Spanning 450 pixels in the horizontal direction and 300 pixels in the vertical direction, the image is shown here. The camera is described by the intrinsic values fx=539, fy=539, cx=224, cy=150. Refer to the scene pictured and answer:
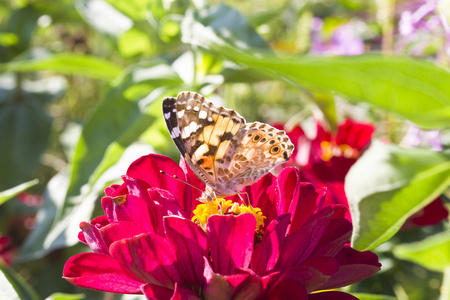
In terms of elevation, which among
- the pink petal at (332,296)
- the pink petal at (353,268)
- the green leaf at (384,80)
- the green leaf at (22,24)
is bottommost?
the pink petal at (332,296)

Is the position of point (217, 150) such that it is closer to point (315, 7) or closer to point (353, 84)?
point (353, 84)

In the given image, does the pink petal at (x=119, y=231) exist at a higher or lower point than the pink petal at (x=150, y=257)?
higher

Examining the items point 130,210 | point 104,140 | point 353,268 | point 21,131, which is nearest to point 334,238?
point 353,268

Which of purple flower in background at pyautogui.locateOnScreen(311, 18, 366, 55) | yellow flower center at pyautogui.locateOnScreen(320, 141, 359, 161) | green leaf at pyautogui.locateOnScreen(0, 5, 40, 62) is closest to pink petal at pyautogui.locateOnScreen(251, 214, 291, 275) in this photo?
yellow flower center at pyautogui.locateOnScreen(320, 141, 359, 161)

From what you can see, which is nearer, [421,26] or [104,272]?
[104,272]

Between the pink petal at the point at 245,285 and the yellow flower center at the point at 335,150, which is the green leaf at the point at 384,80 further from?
the yellow flower center at the point at 335,150

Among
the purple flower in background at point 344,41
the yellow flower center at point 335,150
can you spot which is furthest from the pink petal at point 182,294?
the purple flower in background at point 344,41

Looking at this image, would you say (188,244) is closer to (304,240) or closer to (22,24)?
(304,240)
